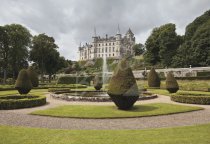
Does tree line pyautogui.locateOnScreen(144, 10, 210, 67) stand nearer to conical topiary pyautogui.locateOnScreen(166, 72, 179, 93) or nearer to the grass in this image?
conical topiary pyautogui.locateOnScreen(166, 72, 179, 93)

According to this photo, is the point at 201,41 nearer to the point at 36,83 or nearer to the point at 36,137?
the point at 36,83

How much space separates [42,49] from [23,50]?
5594 millimetres

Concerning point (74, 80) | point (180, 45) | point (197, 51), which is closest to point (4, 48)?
point (74, 80)

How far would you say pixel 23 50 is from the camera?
52.8 metres

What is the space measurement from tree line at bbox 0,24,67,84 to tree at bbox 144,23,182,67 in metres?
27.0

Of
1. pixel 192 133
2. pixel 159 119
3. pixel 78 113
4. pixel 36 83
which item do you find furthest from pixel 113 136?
pixel 36 83

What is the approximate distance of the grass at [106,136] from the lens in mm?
7734

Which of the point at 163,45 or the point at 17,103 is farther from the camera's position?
the point at 163,45

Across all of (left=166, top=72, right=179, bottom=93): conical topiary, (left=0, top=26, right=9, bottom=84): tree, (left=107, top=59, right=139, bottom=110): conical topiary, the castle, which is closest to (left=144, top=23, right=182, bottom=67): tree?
(left=166, top=72, right=179, bottom=93): conical topiary

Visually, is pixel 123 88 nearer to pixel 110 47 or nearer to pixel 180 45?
pixel 180 45

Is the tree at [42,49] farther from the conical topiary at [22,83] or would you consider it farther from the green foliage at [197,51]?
the conical topiary at [22,83]

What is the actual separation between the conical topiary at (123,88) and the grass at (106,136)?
196 inches

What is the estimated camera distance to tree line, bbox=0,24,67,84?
5019cm

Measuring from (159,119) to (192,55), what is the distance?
42.0 metres
